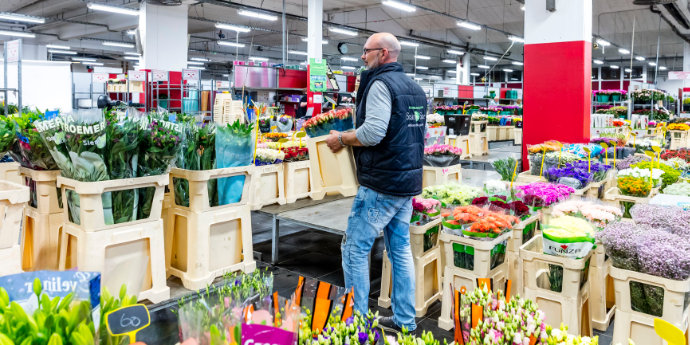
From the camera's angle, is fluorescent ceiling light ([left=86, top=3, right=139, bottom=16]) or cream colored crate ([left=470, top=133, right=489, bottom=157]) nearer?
cream colored crate ([left=470, top=133, right=489, bottom=157])

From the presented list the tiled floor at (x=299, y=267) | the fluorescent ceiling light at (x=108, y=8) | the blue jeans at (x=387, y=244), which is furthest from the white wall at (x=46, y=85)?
the blue jeans at (x=387, y=244)

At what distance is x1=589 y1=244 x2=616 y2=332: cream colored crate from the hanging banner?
32.4 feet

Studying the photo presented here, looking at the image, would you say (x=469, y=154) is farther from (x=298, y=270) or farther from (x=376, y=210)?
(x=376, y=210)

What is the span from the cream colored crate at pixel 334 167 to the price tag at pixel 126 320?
196cm

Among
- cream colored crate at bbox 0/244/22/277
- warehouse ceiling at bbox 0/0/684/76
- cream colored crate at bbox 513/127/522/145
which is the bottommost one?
cream colored crate at bbox 0/244/22/277

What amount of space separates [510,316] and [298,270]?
9.72 feet

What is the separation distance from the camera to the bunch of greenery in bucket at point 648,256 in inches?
81.4

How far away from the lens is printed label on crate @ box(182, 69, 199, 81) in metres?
11.7

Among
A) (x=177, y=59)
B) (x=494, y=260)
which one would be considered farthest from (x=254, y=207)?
(x=177, y=59)

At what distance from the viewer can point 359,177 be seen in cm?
277

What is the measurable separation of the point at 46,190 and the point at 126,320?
224 cm

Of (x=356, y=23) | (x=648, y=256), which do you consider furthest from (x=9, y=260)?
(x=356, y=23)

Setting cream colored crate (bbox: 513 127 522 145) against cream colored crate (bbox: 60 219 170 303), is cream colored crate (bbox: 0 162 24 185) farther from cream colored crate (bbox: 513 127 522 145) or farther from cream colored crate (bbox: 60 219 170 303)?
cream colored crate (bbox: 513 127 522 145)

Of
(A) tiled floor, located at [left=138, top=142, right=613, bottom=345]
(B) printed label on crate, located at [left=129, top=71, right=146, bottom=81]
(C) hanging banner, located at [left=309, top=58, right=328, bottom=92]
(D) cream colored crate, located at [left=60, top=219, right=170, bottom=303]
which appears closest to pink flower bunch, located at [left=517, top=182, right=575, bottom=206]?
(A) tiled floor, located at [left=138, top=142, right=613, bottom=345]
